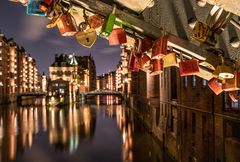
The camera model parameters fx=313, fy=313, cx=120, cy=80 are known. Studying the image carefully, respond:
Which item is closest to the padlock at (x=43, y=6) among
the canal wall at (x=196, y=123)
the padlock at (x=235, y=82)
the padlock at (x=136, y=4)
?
the padlock at (x=136, y=4)

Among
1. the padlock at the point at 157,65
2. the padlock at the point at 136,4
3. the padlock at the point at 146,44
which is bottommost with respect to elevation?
the padlock at the point at 157,65

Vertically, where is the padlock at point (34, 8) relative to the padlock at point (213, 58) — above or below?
above

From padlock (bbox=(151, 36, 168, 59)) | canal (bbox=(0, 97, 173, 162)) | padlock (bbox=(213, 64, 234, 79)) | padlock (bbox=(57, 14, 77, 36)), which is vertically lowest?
canal (bbox=(0, 97, 173, 162))

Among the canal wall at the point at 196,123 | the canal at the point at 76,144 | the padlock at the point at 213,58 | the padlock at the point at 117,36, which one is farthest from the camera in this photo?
the canal at the point at 76,144

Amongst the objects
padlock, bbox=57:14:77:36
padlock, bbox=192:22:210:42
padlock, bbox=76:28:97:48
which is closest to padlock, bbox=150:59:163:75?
padlock, bbox=192:22:210:42

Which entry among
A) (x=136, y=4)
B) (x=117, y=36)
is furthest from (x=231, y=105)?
(x=136, y=4)

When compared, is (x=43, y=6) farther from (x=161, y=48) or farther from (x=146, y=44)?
(x=146, y=44)

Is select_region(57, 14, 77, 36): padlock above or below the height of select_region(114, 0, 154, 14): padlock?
below

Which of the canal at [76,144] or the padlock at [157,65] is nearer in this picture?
the padlock at [157,65]

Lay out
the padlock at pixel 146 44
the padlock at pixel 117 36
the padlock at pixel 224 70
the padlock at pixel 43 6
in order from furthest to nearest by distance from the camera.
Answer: the padlock at pixel 146 44 → the padlock at pixel 224 70 → the padlock at pixel 117 36 → the padlock at pixel 43 6

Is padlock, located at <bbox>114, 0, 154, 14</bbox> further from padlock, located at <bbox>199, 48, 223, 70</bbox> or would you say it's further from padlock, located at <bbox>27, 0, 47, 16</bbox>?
padlock, located at <bbox>199, 48, 223, 70</bbox>

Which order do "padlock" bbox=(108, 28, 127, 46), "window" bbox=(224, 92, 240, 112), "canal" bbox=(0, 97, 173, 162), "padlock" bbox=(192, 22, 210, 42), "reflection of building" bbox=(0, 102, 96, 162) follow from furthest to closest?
"reflection of building" bbox=(0, 102, 96, 162) → "canal" bbox=(0, 97, 173, 162) → "window" bbox=(224, 92, 240, 112) → "padlock" bbox=(192, 22, 210, 42) → "padlock" bbox=(108, 28, 127, 46)

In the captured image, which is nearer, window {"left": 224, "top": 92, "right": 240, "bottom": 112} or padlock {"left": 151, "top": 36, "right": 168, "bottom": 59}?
padlock {"left": 151, "top": 36, "right": 168, "bottom": 59}

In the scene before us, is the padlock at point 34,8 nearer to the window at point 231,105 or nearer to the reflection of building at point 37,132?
the window at point 231,105
